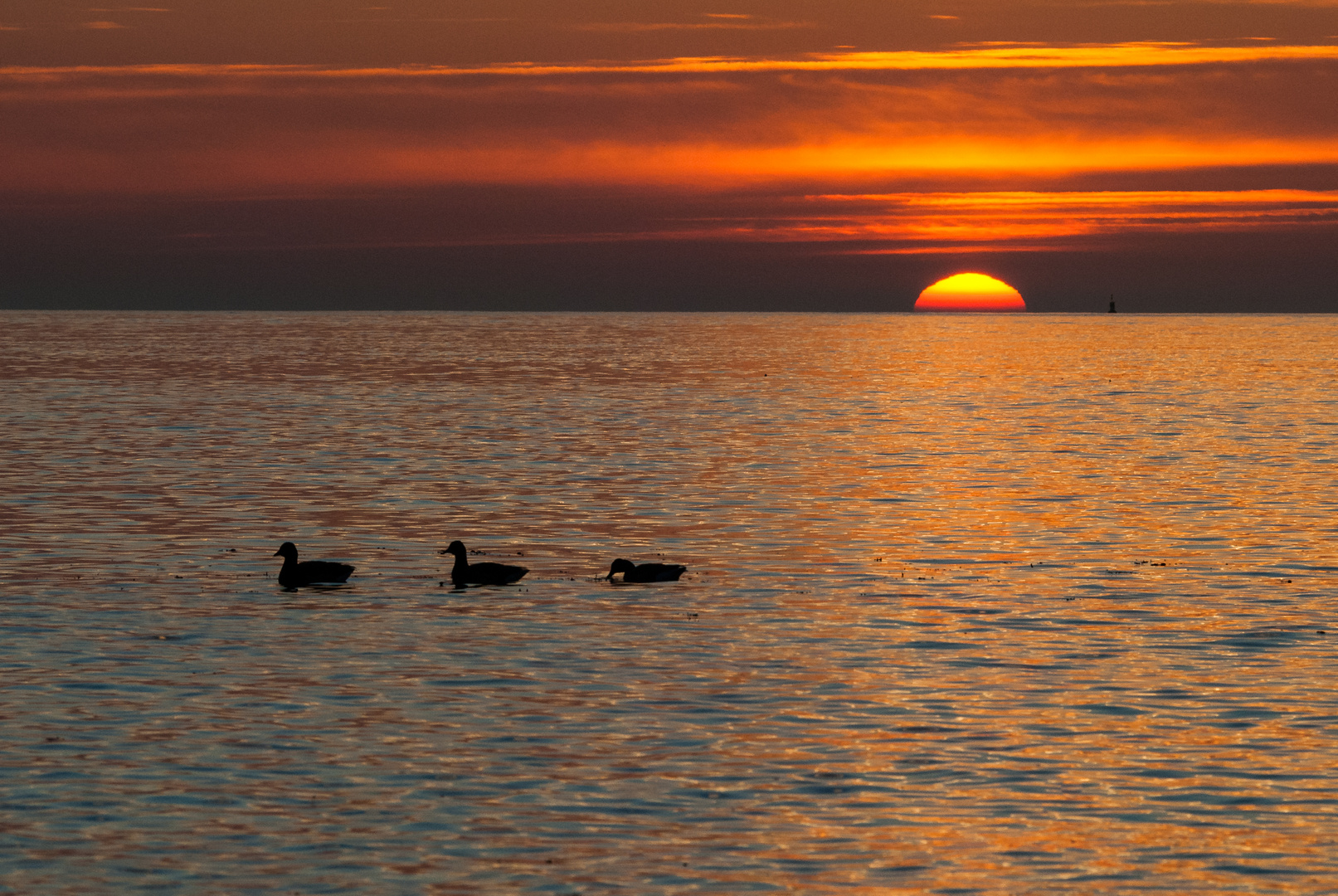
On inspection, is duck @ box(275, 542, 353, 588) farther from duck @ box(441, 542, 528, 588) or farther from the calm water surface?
duck @ box(441, 542, 528, 588)

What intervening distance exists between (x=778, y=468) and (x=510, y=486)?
30.6ft

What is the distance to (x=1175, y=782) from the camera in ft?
61.9

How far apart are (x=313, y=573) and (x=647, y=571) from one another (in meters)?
5.59

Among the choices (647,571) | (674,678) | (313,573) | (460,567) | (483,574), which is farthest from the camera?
(460,567)

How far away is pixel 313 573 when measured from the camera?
3103cm

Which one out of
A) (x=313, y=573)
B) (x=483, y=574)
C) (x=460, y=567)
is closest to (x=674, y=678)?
(x=483, y=574)

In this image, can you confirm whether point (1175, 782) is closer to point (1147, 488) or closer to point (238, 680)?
point (238, 680)

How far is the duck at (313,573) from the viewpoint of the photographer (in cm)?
3097

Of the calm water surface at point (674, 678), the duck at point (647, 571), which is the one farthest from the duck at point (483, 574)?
the duck at point (647, 571)

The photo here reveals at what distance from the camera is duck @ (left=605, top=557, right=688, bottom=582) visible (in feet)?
104

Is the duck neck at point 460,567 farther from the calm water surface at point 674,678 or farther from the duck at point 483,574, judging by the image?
the calm water surface at point 674,678

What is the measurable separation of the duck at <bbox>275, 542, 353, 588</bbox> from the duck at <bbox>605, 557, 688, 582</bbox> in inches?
180

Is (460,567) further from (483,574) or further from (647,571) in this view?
(647,571)

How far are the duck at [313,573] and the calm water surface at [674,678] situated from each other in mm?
282
